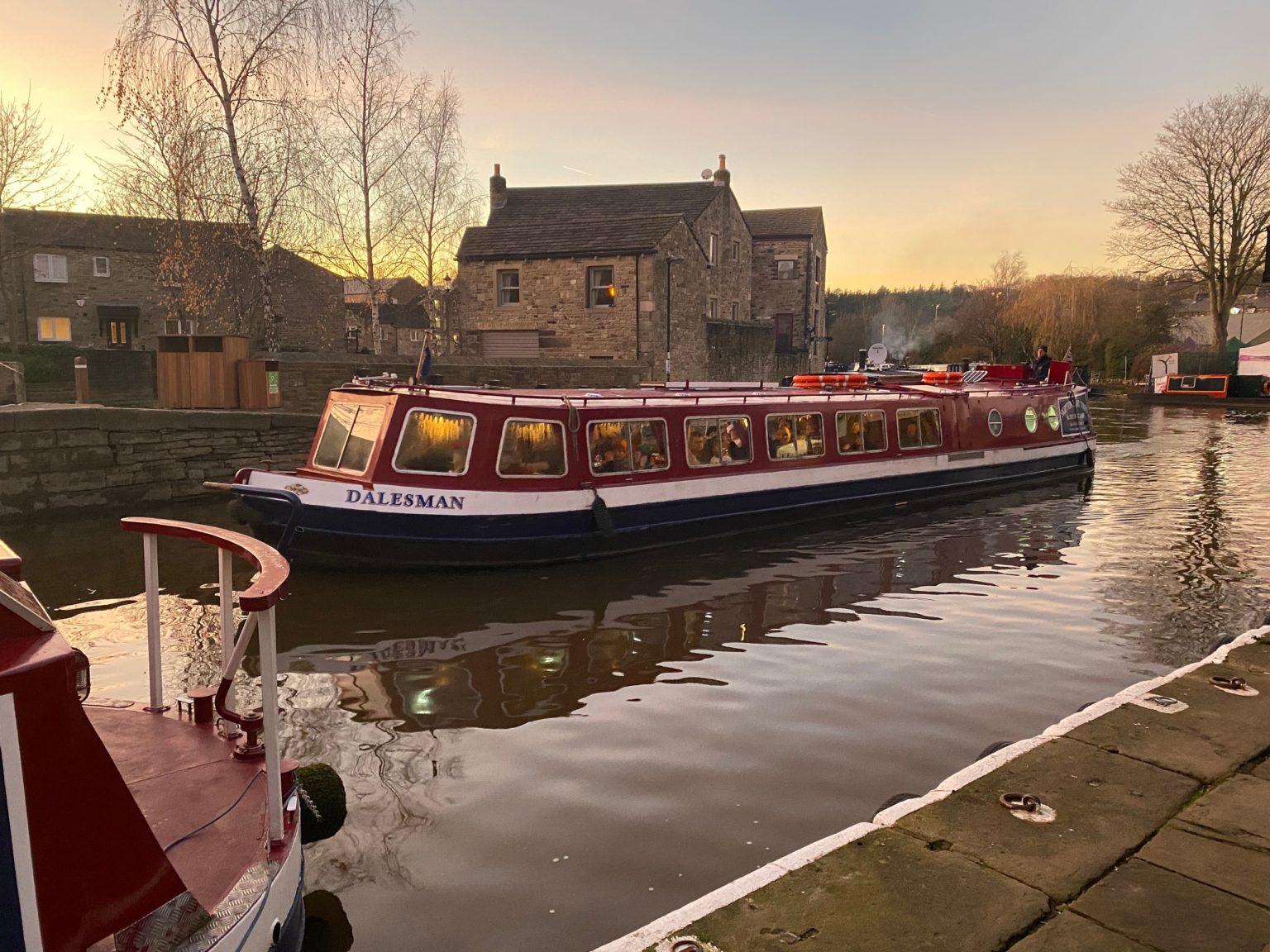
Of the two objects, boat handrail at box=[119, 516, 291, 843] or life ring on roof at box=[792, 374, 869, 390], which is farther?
life ring on roof at box=[792, 374, 869, 390]

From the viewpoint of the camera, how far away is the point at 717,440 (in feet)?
46.1

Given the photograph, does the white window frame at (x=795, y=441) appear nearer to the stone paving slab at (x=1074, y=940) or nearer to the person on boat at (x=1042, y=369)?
the person on boat at (x=1042, y=369)

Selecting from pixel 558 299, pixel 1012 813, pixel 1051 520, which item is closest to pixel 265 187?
pixel 558 299

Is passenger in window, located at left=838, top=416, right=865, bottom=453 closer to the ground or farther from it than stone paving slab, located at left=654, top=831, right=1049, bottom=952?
farther from it

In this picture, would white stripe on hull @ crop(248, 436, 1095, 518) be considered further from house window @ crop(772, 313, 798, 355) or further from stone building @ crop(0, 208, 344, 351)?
house window @ crop(772, 313, 798, 355)

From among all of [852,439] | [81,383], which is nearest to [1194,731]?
[852,439]

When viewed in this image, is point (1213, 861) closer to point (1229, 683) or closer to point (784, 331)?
point (1229, 683)

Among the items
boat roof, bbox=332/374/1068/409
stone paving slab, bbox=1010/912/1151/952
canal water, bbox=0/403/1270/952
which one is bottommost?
canal water, bbox=0/403/1270/952

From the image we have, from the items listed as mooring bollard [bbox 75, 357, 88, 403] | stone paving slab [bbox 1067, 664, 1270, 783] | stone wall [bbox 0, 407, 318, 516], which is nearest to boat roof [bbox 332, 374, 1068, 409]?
stone wall [bbox 0, 407, 318, 516]

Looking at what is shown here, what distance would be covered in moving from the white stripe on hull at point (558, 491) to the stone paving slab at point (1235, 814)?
8379mm

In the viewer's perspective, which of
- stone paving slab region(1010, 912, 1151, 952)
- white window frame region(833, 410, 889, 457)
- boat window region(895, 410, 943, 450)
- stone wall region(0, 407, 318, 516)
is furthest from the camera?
boat window region(895, 410, 943, 450)

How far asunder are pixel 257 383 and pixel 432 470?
8877 mm

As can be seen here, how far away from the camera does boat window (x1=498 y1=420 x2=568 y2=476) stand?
11.6 m

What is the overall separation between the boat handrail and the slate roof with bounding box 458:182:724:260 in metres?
29.7
